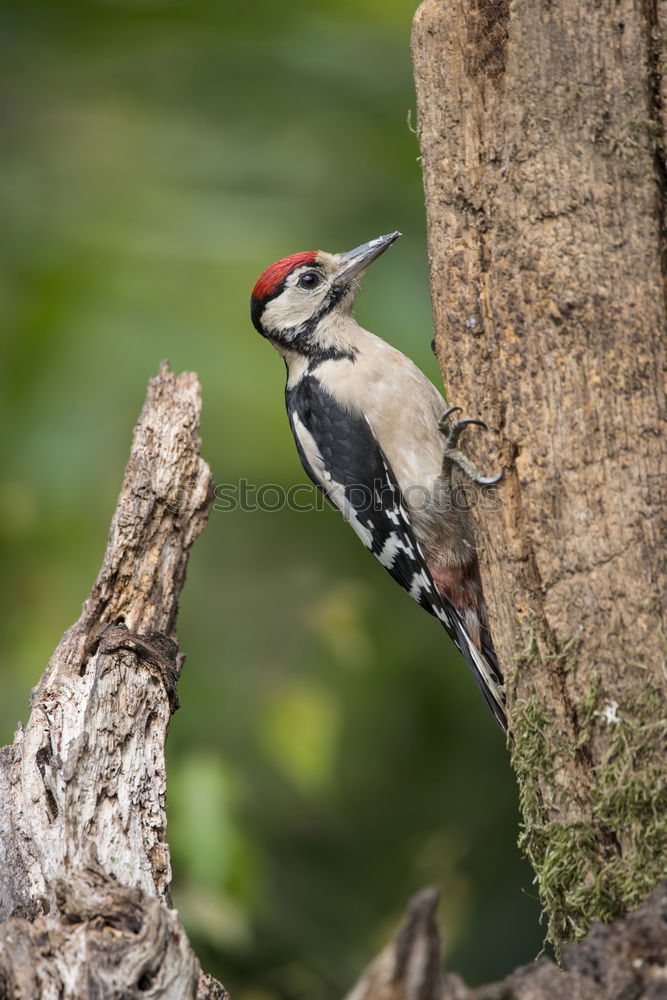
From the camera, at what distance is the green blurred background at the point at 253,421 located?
15.1 feet

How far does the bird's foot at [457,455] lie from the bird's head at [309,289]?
1.00 m

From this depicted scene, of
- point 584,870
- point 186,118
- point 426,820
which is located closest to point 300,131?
point 186,118

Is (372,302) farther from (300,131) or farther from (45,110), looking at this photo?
(45,110)

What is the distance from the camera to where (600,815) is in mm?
2410

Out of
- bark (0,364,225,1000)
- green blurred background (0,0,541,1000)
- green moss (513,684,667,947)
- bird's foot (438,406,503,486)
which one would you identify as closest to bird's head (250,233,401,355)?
green blurred background (0,0,541,1000)

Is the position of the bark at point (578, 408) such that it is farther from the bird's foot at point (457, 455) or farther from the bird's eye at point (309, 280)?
the bird's eye at point (309, 280)

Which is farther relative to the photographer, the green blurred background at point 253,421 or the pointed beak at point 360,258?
the green blurred background at point 253,421

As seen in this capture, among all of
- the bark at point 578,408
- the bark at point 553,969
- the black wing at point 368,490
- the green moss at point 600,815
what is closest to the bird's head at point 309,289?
the black wing at point 368,490

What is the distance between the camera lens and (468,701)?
17.3 feet

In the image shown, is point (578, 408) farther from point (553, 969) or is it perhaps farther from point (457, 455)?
point (553, 969)

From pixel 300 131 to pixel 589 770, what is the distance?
412 centimetres

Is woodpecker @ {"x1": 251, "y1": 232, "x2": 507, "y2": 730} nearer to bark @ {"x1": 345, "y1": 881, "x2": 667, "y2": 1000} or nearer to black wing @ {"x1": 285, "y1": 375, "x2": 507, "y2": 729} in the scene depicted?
black wing @ {"x1": 285, "y1": 375, "x2": 507, "y2": 729}

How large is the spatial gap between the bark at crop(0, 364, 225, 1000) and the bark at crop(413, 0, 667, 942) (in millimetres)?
1002

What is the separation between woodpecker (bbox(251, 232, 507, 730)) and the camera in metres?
3.62
